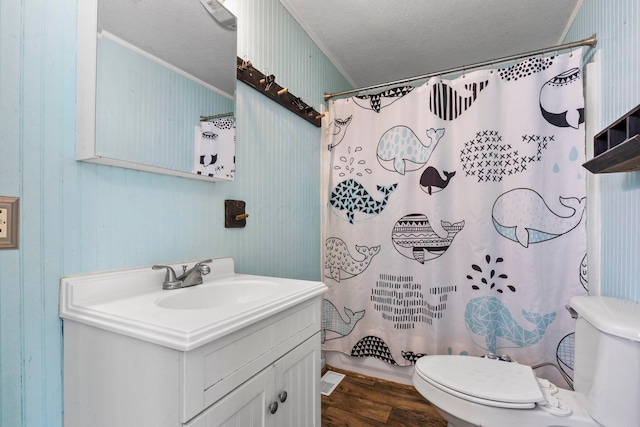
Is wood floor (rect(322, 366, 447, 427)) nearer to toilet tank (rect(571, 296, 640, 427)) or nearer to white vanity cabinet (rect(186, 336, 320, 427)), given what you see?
white vanity cabinet (rect(186, 336, 320, 427))

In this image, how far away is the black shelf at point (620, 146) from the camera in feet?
2.96

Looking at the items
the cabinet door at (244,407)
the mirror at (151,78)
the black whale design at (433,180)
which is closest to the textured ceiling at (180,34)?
the mirror at (151,78)

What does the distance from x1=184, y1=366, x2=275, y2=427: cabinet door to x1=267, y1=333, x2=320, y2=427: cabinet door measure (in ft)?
0.13

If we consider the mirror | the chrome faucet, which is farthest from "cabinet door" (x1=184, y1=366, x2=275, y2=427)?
the mirror

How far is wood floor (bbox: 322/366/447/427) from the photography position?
4.97ft

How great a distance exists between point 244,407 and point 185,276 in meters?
0.48

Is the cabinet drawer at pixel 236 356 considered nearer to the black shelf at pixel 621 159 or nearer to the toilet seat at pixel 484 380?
the toilet seat at pixel 484 380

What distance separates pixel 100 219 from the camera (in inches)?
35.2

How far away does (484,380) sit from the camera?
1133 mm

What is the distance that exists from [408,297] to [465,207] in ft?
2.10

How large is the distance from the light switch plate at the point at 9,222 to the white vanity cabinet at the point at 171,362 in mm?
158

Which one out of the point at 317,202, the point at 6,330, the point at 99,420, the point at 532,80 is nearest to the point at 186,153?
the point at 6,330

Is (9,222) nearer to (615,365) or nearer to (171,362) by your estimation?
(171,362)

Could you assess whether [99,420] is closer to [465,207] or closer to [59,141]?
[59,141]
